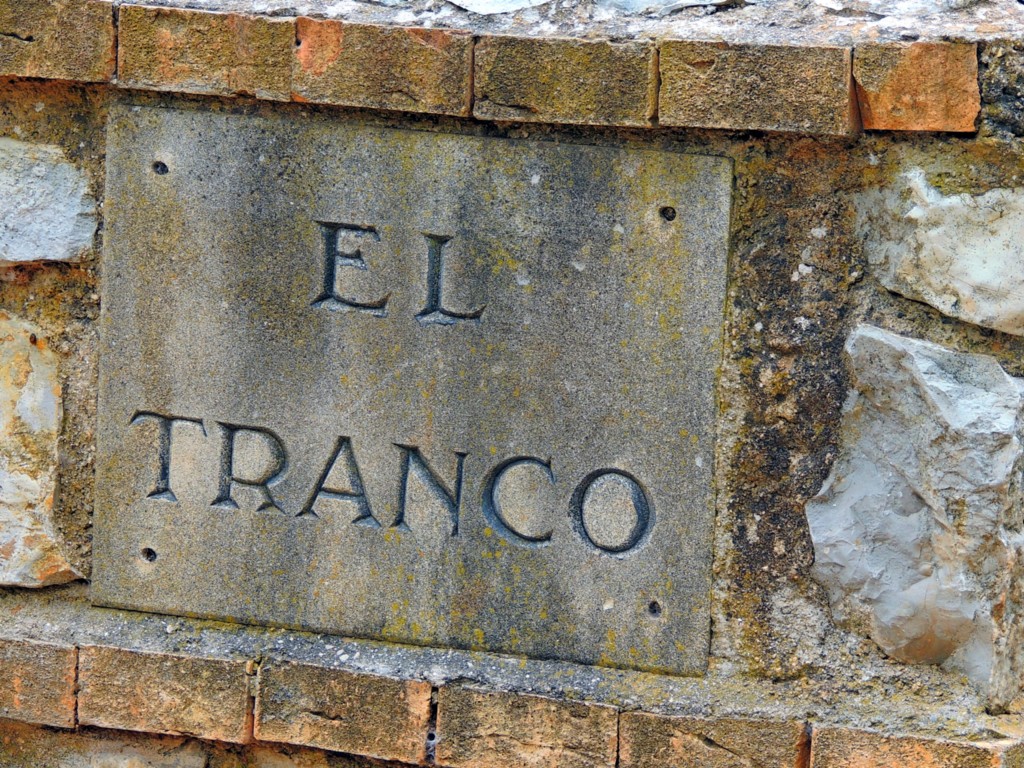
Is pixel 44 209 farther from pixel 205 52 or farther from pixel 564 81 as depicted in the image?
pixel 564 81

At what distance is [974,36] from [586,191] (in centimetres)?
69

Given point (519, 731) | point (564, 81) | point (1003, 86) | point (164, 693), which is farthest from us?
point (164, 693)

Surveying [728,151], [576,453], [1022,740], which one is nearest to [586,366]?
[576,453]

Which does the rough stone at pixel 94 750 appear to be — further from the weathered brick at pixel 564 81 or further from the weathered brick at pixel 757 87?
the weathered brick at pixel 757 87

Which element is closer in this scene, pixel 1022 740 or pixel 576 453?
pixel 1022 740

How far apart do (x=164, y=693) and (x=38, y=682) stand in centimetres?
26

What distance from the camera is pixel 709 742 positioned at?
7.14 ft

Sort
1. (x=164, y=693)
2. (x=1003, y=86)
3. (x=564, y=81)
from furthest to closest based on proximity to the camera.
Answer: (x=164, y=693) < (x=564, y=81) < (x=1003, y=86)

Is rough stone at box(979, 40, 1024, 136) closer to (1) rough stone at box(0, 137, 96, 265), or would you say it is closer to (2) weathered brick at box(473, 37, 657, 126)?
(2) weathered brick at box(473, 37, 657, 126)

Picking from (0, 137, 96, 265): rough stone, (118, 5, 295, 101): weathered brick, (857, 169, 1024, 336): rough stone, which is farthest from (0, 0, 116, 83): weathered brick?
(857, 169, 1024, 336): rough stone

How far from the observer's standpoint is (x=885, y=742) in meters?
2.11

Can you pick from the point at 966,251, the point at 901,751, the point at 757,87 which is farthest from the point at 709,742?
the point at 757,87

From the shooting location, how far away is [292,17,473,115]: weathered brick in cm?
217

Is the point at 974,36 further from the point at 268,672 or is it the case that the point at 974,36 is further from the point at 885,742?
the point at 268,672
